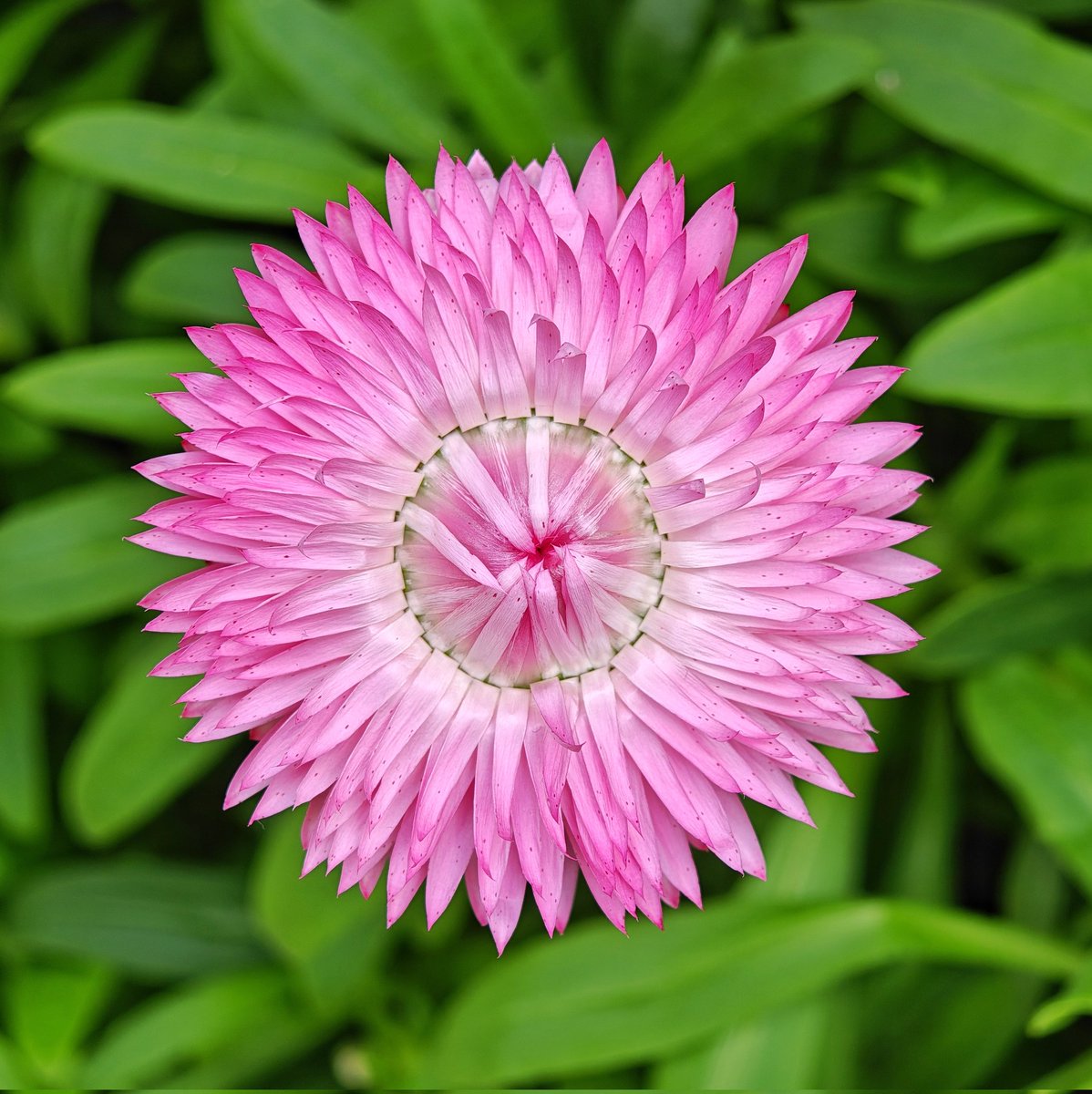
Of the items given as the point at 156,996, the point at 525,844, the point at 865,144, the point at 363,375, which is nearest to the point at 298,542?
the point at 363,375

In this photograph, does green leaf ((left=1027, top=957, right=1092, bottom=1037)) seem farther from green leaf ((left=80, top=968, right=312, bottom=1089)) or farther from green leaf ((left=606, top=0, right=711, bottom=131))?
green leaf ((left=606, top=0, right=711, bottom=131))

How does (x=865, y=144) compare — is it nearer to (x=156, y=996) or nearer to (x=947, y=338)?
(x=947, y=338)

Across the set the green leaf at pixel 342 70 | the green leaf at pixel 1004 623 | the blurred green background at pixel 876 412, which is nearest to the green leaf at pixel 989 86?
the blurred green background at pixel 876 412

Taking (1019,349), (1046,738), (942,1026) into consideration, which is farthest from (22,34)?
Answer: (942,1026)

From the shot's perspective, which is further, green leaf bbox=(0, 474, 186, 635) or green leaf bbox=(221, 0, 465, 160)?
green leaf bbox=(0, 474, 186, 635)

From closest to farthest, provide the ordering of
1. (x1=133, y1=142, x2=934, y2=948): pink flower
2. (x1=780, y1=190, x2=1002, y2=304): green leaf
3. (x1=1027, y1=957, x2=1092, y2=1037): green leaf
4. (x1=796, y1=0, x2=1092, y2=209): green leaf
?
(x1=133, y1=142, x2=934, y2=948): pink flower → (x1=1027, y1=957, x2=1092, y2=1037): green leaf → (x1=796, y1=0, x2=1092, y2=209): green leaf → (x1=780, y1=190, x2=1002, y2=304): green leaf

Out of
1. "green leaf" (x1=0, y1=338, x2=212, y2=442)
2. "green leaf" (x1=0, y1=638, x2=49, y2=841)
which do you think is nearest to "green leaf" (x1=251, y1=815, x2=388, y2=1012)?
"green leaf" (x1=0, y1=638, x2=49, y2=841)
